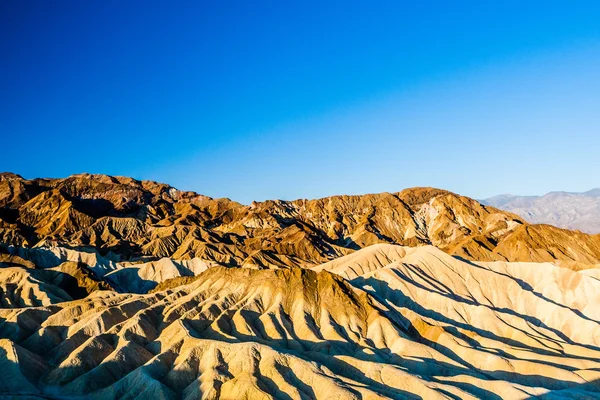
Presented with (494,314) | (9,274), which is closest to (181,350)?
(494,314)

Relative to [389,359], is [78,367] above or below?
above

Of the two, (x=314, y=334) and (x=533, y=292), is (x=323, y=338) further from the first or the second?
(x=533, y=292)

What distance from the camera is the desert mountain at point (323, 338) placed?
60.9 m

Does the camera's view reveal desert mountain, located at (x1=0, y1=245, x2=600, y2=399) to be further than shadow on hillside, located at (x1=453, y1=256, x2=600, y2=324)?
No

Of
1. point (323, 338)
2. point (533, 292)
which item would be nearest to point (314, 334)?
point (323, 338)

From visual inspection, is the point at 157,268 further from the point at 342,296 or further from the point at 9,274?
the point at 342,296

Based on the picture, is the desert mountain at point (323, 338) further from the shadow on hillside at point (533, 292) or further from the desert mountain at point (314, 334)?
the shadow on hillside at point (533, 292)

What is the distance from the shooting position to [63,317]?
293 ft

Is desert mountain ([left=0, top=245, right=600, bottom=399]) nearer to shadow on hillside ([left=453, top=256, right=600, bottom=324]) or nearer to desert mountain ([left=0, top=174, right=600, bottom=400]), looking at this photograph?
desert mountain ([left=0, top=174, right=600, bottom=400])

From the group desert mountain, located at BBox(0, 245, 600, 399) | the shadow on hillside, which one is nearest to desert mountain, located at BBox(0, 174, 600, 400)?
desert mountain, located at BBox(0, 245, 600, 399)

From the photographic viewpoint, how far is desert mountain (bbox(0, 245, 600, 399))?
60906mm

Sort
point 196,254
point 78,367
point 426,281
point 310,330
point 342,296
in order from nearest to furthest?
point 78,367 < point 310,330 < point 342,296 < point 426,281 < point 196,254

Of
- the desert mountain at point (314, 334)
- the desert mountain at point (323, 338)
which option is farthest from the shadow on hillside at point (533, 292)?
the desert mountain at point (314, 334)

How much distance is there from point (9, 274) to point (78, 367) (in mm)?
63435
